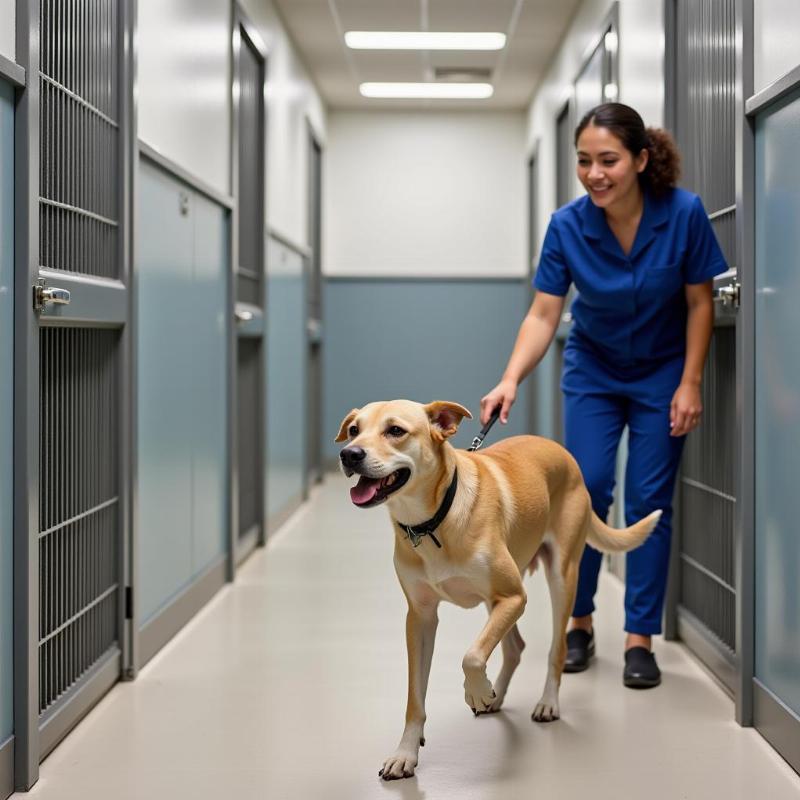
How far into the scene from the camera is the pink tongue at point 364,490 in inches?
82.1

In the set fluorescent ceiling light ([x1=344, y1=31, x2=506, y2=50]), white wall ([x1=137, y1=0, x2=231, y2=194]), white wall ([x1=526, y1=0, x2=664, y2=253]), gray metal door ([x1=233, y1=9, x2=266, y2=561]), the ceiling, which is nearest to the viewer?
white wall ([x1=137, y1=0, x2=231, y2=194])

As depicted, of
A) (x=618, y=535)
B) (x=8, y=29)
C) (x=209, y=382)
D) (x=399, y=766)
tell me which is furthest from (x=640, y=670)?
(x=8, y=29)

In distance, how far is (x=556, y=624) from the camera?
2.69 meters

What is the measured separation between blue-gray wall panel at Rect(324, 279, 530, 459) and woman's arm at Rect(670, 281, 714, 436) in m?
6.29

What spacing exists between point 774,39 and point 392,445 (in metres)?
1.29

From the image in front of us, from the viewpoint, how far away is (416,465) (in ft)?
7.15

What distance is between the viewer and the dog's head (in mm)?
2090

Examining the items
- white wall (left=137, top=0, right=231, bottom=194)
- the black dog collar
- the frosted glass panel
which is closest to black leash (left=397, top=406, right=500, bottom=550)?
the black dog collar

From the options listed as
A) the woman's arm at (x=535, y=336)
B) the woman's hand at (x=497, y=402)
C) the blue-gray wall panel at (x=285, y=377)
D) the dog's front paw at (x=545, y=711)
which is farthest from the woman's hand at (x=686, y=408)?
the blue-gray wall panel at (x=285, y=377)

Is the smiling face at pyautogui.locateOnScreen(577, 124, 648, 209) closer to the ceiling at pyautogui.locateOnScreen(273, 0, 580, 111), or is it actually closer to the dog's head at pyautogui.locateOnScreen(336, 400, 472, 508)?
the dog's head at pyautogui.locateOnScreen(336, 400, 472, 508)

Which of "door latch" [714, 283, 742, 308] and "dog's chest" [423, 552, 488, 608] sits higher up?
"door latch" [714, 283, 742, 308]

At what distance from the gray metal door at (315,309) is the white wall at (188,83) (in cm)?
339

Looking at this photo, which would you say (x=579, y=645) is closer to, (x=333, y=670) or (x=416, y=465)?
(x=333, y=670)

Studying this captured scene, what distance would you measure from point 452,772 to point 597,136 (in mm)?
1639
